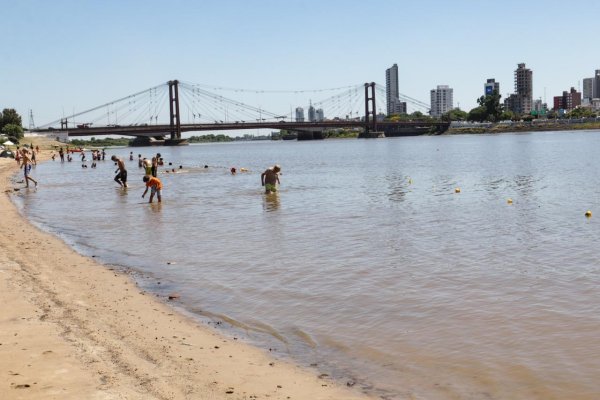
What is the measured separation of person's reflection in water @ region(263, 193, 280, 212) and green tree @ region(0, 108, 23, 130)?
360 feet

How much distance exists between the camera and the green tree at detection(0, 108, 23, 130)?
403 feet

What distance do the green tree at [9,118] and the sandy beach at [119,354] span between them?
4905 inches

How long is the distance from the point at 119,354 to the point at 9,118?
129889 mm

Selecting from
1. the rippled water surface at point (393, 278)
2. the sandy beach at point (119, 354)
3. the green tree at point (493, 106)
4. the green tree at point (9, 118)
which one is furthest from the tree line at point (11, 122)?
the green tree at point (493, 106)

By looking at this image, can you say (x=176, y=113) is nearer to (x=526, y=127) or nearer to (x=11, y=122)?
(x=11, y=122)

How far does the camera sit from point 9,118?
12306cm

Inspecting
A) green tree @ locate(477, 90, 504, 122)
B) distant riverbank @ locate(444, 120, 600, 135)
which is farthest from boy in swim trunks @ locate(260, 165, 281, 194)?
green tree @ locate(477, 90, 504, 122)

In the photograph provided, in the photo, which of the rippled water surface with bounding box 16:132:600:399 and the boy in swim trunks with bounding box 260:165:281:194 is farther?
the boy in swim trunks with bounding box 260:165:281:194

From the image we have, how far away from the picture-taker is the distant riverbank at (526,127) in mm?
179375

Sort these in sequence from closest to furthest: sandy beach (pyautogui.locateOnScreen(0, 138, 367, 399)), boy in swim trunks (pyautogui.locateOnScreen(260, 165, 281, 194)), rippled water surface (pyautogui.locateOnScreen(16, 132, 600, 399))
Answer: sandy beach (pyautogui.locateOnScreen(0, 138, 367, 399)) → rippled water surface (pyautogui.locateOnScreen(16, 132, 600, 399)) → boy in swim trunks (pyautogui.locateOnScreen(260, 165, 281, 194))

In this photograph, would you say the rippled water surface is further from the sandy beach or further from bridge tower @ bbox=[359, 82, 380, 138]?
bridge tower @ bbox=[359, 82, 380, 138]

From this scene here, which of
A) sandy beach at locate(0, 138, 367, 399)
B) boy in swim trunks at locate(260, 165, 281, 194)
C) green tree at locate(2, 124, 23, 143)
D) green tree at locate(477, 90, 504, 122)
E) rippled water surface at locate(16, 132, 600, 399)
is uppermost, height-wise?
green tree at locate(477, 90, 504, 122)

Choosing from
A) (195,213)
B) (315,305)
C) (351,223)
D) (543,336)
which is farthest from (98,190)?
(543,336)

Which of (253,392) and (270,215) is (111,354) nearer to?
(253,392)
